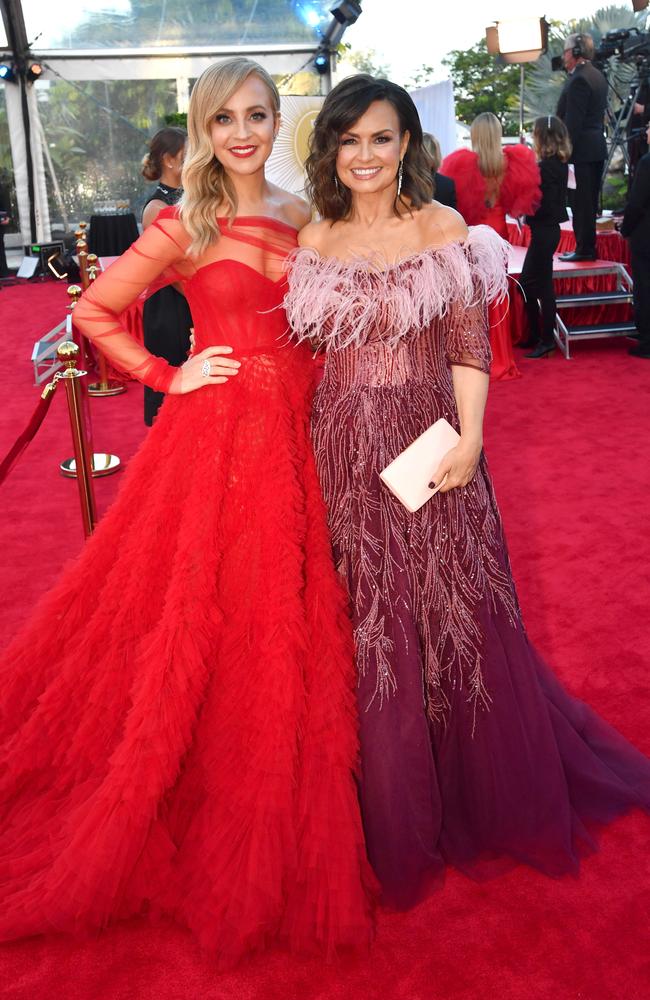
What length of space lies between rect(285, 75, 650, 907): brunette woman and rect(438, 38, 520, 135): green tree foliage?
18.0 metres

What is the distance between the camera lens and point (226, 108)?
222 cm

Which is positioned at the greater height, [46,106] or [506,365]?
[46,106]

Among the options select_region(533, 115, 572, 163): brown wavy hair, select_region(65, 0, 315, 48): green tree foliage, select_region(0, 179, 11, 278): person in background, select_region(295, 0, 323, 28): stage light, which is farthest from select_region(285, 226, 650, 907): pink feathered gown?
select_region(65, 0, 315, 48): green tree foliage

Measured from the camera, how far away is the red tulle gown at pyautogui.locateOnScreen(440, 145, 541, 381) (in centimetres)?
696

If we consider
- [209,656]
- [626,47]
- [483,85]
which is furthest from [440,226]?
[483,85]

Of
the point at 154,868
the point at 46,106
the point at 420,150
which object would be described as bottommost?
the point at 154,868

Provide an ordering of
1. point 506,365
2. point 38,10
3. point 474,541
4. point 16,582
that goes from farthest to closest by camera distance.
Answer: point 38,10, point 506,365, point 16,582, point 474,541

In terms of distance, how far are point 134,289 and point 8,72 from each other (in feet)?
43.4

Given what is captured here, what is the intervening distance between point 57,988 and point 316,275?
161cm

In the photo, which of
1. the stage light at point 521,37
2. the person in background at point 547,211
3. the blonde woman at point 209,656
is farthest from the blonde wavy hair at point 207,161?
the stage light at point 521,37

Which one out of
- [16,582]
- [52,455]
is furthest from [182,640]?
[52,455]

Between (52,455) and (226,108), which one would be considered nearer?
(226,108)

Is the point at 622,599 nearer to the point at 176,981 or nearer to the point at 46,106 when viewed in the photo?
the point at 176,981

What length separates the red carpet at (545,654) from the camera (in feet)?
6.38
